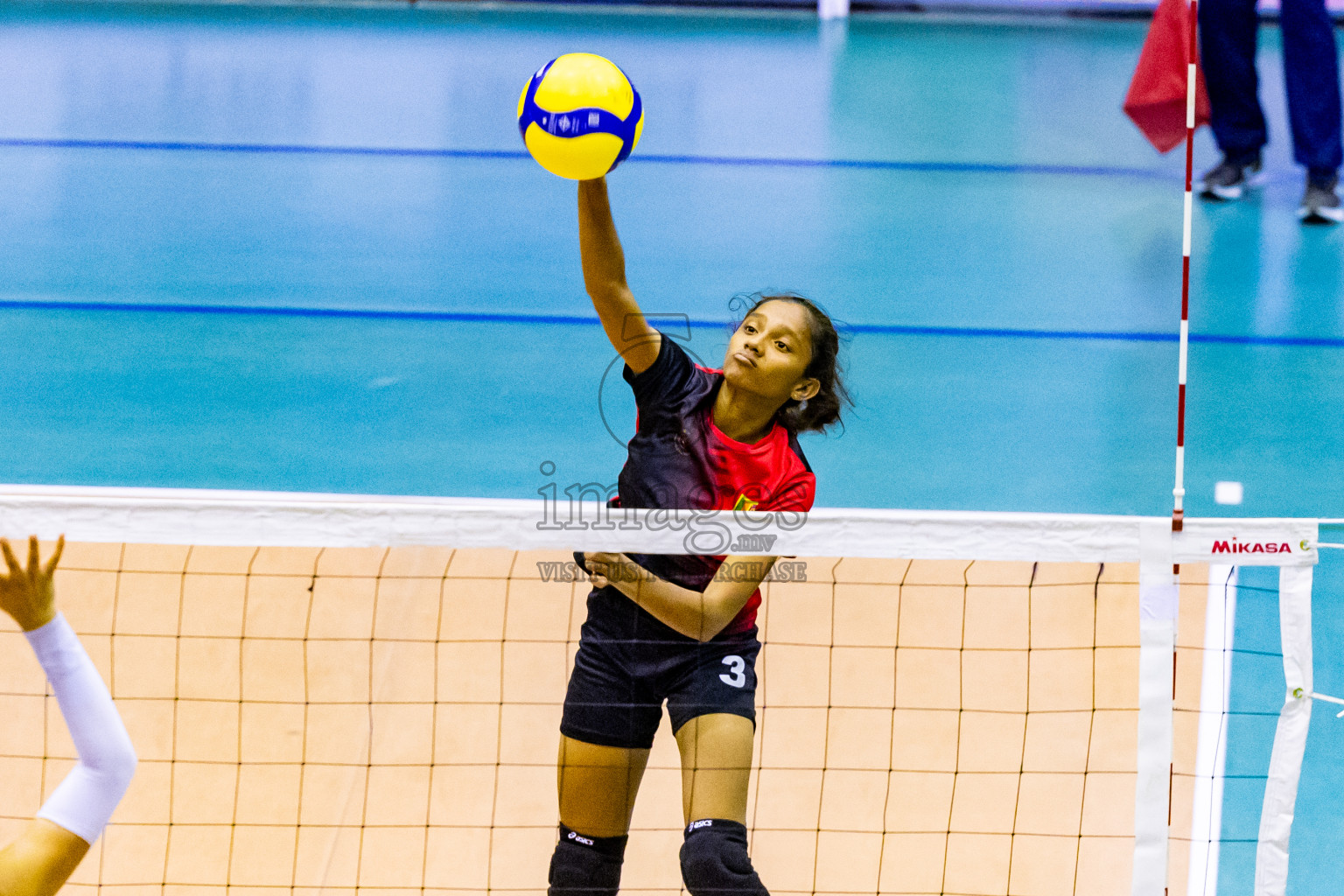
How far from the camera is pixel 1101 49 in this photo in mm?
11789

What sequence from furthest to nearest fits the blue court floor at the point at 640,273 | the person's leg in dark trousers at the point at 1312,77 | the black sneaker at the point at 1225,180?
the black sneaker at the point at 1225,180
the person's leg in dark trousers at the point at 1312,77
the blue court floor at the point at 640,273

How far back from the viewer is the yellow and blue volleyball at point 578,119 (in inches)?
116

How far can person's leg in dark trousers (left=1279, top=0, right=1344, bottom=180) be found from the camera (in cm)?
785

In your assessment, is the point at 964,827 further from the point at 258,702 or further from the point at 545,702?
the point at 258,702

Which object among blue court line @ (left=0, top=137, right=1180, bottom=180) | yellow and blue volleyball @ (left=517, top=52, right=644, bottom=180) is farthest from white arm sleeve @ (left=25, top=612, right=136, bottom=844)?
blue court line @ (left=0, top=137, right=1180, bottom=180)

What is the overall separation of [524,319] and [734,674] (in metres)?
4.03

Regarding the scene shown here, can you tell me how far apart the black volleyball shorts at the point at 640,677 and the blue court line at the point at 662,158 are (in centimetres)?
631

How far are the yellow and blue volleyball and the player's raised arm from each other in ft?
0.22

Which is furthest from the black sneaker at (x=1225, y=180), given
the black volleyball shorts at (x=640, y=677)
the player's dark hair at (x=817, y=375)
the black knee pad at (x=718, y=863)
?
the black knee pad at (x=718, y=863)

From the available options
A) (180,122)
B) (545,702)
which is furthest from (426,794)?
(180,122)

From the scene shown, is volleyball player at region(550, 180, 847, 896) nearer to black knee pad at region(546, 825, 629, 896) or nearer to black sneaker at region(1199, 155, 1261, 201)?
black knee pad at region(546, 825, 629, 896)

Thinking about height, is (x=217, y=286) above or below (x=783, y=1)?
below

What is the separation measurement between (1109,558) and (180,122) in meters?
8.35

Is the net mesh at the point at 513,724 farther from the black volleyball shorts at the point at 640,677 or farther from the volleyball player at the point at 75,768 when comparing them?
the volleyball player at the point at 75,768
